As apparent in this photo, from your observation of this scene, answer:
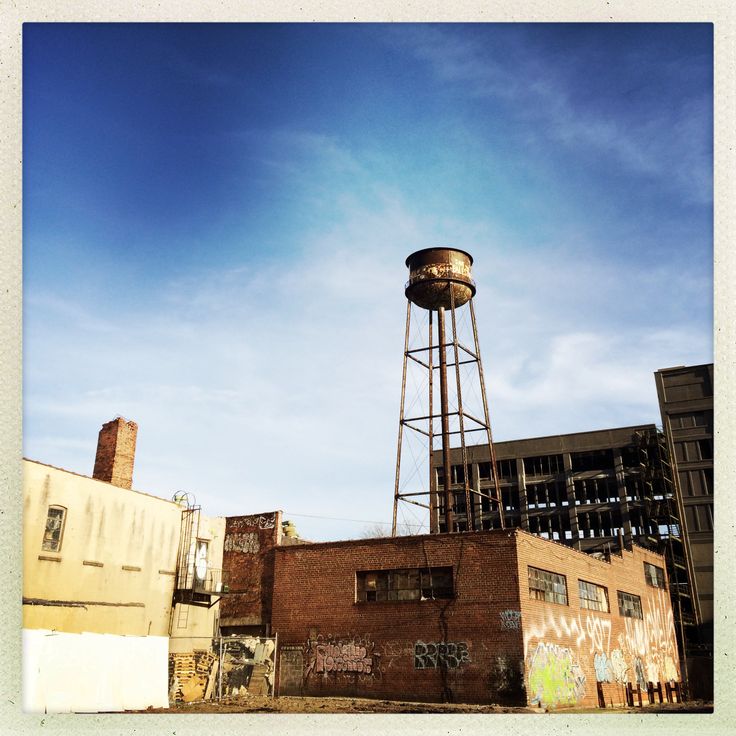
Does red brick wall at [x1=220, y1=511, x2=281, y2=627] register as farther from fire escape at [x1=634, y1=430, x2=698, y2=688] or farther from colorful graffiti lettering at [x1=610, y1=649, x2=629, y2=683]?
fire escape at [x1=634, y1=430, x2=698, y2=688]

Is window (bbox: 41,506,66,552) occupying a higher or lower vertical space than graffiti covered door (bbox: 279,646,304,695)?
higher

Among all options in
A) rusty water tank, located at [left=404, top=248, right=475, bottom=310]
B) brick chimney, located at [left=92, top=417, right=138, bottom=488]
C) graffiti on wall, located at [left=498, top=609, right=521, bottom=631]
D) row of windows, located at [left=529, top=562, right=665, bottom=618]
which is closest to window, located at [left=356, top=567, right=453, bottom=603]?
graffiti on wall, located at [left=498, top=609, right=521, bottom=631]

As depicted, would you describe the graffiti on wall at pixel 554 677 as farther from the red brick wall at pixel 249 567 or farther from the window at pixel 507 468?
the window at pixel 507 468

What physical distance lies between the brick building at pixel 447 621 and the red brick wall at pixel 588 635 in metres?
0.06

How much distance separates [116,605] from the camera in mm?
20531

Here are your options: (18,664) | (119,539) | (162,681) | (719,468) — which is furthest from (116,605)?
(719,468)

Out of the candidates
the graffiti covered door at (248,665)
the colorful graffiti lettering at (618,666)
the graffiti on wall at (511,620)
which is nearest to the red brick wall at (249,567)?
the graffiti covered door at (248,665)

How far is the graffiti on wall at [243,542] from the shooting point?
2516 centimetres

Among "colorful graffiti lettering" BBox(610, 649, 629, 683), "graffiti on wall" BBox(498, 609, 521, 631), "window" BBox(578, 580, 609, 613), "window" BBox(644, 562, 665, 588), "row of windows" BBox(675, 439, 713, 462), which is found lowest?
"colorful graffiti lettering" BBox(610, 649, 629, 683)

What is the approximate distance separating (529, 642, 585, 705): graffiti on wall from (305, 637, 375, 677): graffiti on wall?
4.70m

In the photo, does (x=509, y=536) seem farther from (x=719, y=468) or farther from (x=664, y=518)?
(x=664, y=518)

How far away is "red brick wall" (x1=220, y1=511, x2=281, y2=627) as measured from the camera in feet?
79.6

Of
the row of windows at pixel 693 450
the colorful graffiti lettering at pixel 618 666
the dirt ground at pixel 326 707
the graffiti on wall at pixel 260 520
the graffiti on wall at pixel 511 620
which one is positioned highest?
the row of windows at pixel 693 450
